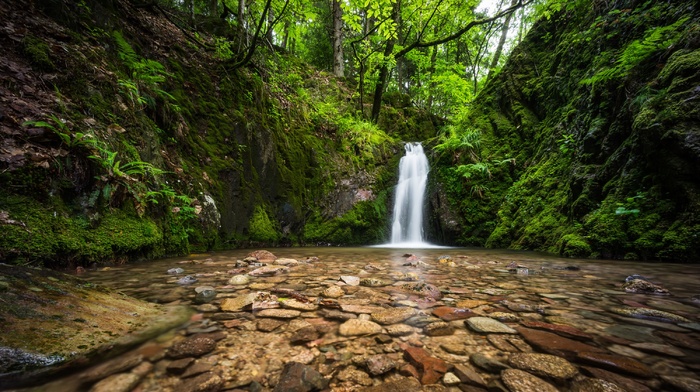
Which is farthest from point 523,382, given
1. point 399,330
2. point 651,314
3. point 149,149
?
point 149,149

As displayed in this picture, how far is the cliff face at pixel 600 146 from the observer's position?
3529 mm

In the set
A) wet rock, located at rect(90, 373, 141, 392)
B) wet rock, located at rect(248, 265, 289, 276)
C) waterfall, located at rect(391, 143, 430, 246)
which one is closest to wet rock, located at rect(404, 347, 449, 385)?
wet rock, located at rect(90, 373, 141, 392)

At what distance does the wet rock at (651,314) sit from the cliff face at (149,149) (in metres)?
4.36

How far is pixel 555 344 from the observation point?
49.7 inches

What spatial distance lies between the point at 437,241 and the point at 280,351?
7.53m

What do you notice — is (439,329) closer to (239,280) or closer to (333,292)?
(333,292)

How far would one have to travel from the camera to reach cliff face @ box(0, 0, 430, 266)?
99.3 inches

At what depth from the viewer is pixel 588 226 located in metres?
4.37

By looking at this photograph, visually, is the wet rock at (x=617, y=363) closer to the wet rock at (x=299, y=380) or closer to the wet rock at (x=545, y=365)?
the wet rock at (x=545, y=365)

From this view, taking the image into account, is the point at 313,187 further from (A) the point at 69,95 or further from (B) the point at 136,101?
(A) the point at 69,95

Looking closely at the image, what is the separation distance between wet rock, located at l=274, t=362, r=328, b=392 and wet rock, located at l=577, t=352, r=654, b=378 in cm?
109

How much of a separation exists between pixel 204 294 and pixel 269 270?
93 centimetres

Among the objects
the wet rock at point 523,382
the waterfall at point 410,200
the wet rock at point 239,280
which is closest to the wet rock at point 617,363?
the wet rock at point 523,382

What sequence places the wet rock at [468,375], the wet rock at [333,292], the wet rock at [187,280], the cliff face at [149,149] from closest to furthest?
the wet rock at [468,375]
the wet rock at [333,292]
the wet rock at [187,280]
the cliff face at [149,149]
